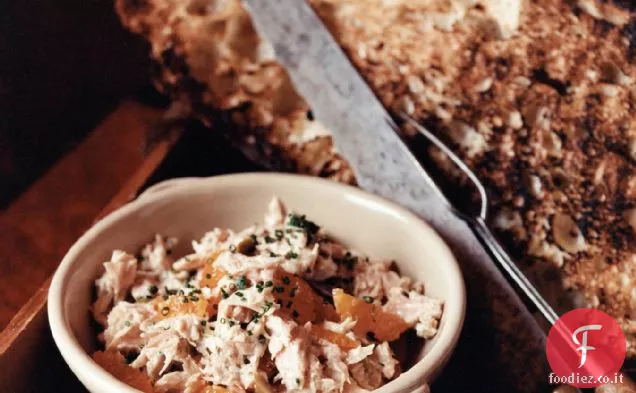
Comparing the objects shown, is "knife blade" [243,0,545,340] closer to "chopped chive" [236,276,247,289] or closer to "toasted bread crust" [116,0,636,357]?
"toasted bread crust" [116,0,636,357]

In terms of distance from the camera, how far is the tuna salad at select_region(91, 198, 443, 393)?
34.6 inches

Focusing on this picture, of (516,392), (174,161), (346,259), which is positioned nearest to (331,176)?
(346,259)

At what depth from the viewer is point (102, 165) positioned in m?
1.43

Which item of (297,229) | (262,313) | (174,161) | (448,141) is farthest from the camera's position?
(174,161)

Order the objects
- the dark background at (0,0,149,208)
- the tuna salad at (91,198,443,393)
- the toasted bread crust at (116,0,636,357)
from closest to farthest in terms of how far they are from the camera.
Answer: the tuna salad at (91,198,443,393)
the toasted bread crust at (116,0,636,357)
the dark background at (0,0,149,208)

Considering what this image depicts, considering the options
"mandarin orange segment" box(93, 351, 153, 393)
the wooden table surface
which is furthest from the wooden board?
"mandarin orange segment" box(93, 351, 153, 393)

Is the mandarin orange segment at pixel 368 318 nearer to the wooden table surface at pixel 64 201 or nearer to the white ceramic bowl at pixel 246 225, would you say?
the white ceramic bowl at pixel 246 225

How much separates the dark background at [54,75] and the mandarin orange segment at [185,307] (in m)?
0.49

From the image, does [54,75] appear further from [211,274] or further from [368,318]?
[368,318]

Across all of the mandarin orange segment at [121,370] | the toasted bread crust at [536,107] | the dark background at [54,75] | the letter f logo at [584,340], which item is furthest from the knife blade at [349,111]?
the mandarin orange segment at [121,370]

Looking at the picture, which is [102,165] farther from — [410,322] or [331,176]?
[410,322]

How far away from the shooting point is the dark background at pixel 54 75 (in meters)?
1.24

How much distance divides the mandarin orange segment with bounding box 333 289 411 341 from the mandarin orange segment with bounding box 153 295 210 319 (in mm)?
185

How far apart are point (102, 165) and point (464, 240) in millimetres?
792
